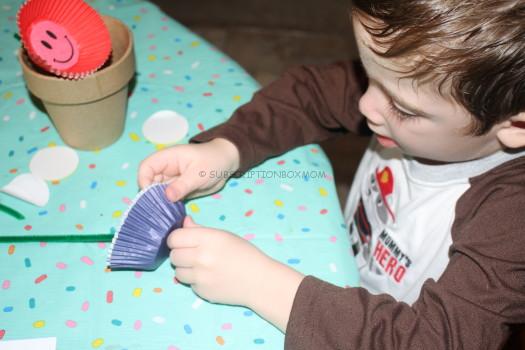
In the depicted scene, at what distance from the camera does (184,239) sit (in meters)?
0.60

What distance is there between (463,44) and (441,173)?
27 cm

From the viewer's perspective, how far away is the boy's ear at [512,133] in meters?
0.60

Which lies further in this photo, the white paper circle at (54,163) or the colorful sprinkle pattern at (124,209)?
the white paper circle at (54,163)

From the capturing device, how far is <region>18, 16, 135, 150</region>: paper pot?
651 mm

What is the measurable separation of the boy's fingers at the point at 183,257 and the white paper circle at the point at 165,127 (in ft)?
0.68

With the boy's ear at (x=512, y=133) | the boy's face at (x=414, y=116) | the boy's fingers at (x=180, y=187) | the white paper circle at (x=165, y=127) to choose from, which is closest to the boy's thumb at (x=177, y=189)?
the boy's fingers at (x=180, y=187)

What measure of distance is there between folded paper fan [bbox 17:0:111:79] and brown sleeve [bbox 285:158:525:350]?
379 mm

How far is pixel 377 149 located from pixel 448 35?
42cm

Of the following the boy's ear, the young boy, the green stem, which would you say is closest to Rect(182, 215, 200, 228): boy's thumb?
the young boy

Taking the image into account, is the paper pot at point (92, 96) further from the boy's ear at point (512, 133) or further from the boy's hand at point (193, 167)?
the boy's ear at point (512, 133)

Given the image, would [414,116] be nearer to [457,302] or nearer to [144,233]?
[457,302]

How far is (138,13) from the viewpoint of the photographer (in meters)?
0.95

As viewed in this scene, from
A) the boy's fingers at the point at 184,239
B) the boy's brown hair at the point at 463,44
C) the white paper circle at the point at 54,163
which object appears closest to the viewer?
the boy's brown hair at the point at 463,44

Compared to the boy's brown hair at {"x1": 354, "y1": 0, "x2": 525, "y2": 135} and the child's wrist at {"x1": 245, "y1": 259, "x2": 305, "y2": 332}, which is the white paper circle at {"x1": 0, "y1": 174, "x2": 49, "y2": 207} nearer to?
the child's wrist at {"x1": 245, "y1": 259, "x2": 305, "y2": 332}
